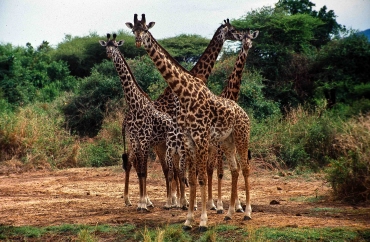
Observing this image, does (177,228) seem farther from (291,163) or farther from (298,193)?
(291,163)

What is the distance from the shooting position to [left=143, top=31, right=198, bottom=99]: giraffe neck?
8.03 meters

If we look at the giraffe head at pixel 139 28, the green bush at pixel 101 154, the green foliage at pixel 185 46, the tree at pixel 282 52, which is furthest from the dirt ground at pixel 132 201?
the green foliage at pixel 185 46

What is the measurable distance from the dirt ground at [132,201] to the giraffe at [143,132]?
1.85 feet

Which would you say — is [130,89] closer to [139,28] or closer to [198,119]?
[139,28]

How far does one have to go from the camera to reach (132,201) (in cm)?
1037

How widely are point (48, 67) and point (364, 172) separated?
17.2 m

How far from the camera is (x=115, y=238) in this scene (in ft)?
25.0

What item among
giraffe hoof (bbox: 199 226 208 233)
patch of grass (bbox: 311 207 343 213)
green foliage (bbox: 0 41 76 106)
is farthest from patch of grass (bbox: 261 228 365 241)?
green foliage (bbox: 0 41 76 106)

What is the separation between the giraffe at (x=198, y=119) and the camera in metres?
7.86

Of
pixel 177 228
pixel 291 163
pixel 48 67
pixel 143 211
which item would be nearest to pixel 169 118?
pixel 143 211

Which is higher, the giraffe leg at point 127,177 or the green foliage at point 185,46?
the green foliage at point 185,46

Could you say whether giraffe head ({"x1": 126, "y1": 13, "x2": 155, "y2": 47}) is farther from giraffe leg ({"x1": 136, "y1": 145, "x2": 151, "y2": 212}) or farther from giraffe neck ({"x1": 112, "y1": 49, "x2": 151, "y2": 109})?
giraffe leg ({"x1": 136, "y1": 145, "x2": 151, "y2": 212})

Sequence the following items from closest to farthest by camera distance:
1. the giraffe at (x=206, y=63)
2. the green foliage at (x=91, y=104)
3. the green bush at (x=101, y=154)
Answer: the giraffe at (x=206, y=63) < the green bush at (x=101, y=154) < the green foliage at (x=91, y=104)

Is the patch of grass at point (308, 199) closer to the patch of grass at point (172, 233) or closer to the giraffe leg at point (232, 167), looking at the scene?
the giraffe leg at point (232, 167)
